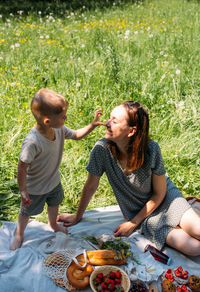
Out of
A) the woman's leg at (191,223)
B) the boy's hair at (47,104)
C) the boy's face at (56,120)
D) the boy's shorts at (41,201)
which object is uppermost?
the boy's hair at (47,104)

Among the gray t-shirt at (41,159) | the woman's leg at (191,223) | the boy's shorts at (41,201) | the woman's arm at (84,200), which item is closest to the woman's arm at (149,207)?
the woman's leg at (191,223)

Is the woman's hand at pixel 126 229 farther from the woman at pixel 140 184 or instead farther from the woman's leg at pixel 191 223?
the woman's leg at pixel 191 223

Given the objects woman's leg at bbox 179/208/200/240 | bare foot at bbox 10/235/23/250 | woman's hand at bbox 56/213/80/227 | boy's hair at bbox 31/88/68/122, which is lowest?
woman's hand at bbox 56/213/80/227

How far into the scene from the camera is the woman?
7.12 ft

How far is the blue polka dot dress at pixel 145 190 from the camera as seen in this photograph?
2.30 meters

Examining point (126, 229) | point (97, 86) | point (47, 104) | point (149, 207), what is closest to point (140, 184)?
point (149, 207)

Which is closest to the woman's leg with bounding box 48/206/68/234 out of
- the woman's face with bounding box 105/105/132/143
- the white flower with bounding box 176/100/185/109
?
the woman's face with bounding box 105/105/132/143

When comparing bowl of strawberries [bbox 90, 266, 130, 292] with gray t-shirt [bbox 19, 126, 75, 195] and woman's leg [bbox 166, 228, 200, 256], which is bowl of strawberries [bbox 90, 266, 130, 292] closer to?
woman's leg [bbox 166, 228, 200, 256]

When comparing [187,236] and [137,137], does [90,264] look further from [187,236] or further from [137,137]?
[137,137]

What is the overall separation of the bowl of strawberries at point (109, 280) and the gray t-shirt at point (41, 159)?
26.0 inches

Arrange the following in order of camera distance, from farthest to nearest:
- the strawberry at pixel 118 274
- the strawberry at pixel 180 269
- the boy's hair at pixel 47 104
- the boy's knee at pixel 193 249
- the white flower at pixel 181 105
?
the white flower at pixel 181 105, the boy's knee at pixel 193 249, the strawberry at pixel 180 269, the strawberry at pixel 118 274, the boy's hair at pixel 47 104

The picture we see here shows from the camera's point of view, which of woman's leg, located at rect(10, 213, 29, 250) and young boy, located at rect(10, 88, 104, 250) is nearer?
young boy, located at rect(10, 88, 104, 250)

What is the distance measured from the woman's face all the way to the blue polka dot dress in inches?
6.7

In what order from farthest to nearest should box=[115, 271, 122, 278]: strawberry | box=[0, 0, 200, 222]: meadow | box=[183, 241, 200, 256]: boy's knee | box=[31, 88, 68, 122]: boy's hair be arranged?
box=[0, 0, 200, 222]: meadow
box=[183, 241, 200, 256]: boy's knee
box=[115, 271, 122, 278]: strawberry
box=[31, 88, 68, 122]: boy's hair
